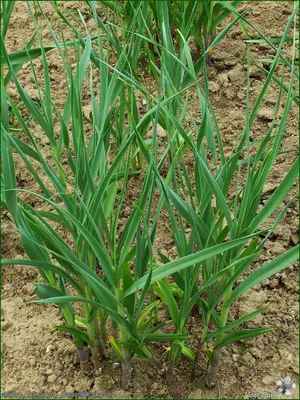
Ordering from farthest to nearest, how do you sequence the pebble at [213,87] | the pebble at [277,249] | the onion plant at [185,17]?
the pebble at [213,87] < the onion plant at [185,17] < the pebble at [277,249]

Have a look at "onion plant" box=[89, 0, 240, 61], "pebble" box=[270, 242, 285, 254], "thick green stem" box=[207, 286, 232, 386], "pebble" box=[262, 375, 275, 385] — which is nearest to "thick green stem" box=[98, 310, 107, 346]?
"thick green stem" box=[207, 286, 232, 386]

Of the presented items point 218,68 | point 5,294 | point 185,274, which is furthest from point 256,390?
point 218,68

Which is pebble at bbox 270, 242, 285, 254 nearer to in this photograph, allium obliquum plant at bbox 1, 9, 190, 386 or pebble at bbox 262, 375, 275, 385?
pebble at bbox 262, 375, 275, 385

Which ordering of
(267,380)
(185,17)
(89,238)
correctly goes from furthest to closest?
1. (185,17)
2. (267,380)
3. (89,238)

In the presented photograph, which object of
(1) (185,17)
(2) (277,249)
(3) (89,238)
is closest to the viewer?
(3) (89,238)

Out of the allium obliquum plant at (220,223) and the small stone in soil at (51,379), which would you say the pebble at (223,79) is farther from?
the small stone in soil at (51,379)

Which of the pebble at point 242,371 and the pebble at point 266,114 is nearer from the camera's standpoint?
the pebble at point 242,371

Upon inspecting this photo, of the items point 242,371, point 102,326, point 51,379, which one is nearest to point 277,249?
point 242,371

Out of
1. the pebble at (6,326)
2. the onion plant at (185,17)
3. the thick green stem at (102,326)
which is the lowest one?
the pebble at (6,326)

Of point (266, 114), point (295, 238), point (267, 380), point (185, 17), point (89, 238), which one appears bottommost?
point (267, 380)

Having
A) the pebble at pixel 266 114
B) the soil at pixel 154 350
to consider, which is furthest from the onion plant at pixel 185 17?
the soil at pixel 154 350

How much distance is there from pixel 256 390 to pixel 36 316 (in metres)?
0.50

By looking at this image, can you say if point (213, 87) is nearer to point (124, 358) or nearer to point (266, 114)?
point (266, 114)

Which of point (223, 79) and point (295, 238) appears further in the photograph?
point (223, 79)
